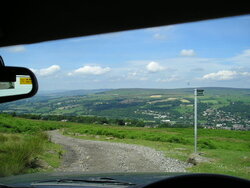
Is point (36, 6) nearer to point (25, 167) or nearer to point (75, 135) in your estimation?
point (25, 167)

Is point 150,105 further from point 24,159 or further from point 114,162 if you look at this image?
point 24,159

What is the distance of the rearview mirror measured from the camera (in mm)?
1913

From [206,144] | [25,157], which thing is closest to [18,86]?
[25,157]

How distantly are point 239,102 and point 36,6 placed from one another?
8.09m

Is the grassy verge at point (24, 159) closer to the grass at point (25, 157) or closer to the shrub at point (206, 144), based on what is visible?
the grass at point (25, 157)

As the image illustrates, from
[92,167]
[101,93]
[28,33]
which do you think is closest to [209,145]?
[92,167]

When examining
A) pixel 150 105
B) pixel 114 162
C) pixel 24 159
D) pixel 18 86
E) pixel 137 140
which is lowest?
pixel 137 140

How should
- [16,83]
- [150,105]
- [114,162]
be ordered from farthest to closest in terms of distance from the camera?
[150,105]
[114,162]
[16,83]

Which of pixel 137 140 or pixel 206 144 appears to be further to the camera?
pixel 137 140

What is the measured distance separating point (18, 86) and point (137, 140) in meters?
13.0

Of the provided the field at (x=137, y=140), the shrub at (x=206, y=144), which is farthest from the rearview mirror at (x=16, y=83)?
the shrub at (x=206, y=144)

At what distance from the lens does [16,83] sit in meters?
2.00

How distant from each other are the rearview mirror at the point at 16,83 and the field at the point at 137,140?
476 cm

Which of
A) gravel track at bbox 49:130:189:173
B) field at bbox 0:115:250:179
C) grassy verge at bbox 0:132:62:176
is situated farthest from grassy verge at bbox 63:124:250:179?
grassy verge at bbox 0:132:62:176
